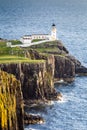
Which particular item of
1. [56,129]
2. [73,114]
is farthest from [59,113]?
[56,129]

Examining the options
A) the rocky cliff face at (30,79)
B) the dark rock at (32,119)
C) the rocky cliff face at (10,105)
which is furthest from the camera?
the rocky cliff face at (30,79)

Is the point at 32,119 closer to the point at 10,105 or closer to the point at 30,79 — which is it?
the point at 10,105

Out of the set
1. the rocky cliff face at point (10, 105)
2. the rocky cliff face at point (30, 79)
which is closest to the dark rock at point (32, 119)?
the rocky cliff face at point (10, 105)

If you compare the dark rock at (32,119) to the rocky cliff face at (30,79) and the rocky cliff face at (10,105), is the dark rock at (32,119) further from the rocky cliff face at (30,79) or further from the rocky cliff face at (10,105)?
the rocky cliff face at (30,79)

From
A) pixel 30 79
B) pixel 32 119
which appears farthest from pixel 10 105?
pixel 30 79

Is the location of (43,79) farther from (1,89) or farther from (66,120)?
(1,89)

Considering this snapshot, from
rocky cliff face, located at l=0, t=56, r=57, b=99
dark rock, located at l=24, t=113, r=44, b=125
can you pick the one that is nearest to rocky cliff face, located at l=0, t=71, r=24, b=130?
dark rock, located at l=24, t=113, r=44, b=125

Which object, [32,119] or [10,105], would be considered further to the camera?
[32,119]

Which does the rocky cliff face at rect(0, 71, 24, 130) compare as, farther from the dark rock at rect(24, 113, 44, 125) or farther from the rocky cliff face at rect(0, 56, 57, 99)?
the rocky cliff face at rect(0, 56, 57, 99)
